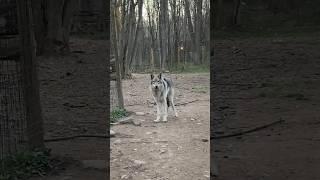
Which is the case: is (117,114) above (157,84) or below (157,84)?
below

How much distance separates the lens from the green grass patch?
335 inches

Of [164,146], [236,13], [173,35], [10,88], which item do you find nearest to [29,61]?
[10,88]

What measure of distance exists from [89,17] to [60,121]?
28.7 inches

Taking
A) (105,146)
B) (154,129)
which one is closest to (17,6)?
(105,146)

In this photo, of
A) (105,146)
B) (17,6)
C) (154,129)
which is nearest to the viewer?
(17,6)

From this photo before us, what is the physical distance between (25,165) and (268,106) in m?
1.67

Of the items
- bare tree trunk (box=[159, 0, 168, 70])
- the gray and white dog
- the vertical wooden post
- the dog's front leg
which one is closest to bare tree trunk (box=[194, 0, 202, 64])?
bare tree trunk (box=[159, 0, 168, 70])

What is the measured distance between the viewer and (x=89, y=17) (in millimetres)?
3283

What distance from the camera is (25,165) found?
3137 mm

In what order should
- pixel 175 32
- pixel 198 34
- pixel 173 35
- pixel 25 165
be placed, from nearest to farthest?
pixel 25 165 < pixel 198 34 < pixel 175 32 < pixel 173 35

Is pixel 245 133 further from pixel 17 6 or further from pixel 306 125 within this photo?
pixel 17 6

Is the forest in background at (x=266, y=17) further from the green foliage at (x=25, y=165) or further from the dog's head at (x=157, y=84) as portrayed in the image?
the dog's head at (x=157, y=84)

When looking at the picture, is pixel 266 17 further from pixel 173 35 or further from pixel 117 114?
pixel 173 35

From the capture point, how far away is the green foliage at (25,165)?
3104mm
